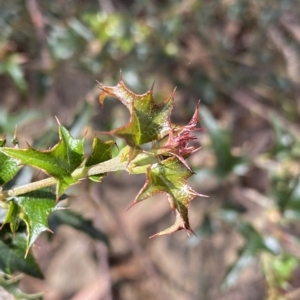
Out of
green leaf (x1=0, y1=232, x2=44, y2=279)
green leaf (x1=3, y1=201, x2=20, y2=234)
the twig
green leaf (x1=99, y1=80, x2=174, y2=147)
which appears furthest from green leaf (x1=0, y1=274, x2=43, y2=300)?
the twig

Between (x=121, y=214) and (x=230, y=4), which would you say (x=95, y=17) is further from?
(x=121, y=214)

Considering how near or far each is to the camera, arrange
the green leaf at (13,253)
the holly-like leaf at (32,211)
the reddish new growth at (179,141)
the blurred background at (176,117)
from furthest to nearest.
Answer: the blurred background at (176,117) → the green leaf at (13,253) → the holly-like leaf at (32,211) → the reddish new growth at (179,141)

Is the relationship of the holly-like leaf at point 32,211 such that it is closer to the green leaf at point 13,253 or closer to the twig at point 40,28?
the green leaf at point 13,253

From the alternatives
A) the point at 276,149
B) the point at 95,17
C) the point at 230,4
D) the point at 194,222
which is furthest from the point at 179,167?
→ the point at 194,222

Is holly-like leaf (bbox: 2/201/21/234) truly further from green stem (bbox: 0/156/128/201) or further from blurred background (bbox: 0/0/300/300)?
blurred background (bbox: 0/0/300/300)

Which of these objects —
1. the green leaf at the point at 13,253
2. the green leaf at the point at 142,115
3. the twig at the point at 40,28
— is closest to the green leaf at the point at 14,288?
the green leaf at the point at 13,253

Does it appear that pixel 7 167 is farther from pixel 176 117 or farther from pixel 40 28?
pixel 176 117

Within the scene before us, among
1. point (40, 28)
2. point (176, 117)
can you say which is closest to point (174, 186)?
point (40, 28)

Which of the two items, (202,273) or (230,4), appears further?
(202,273)
